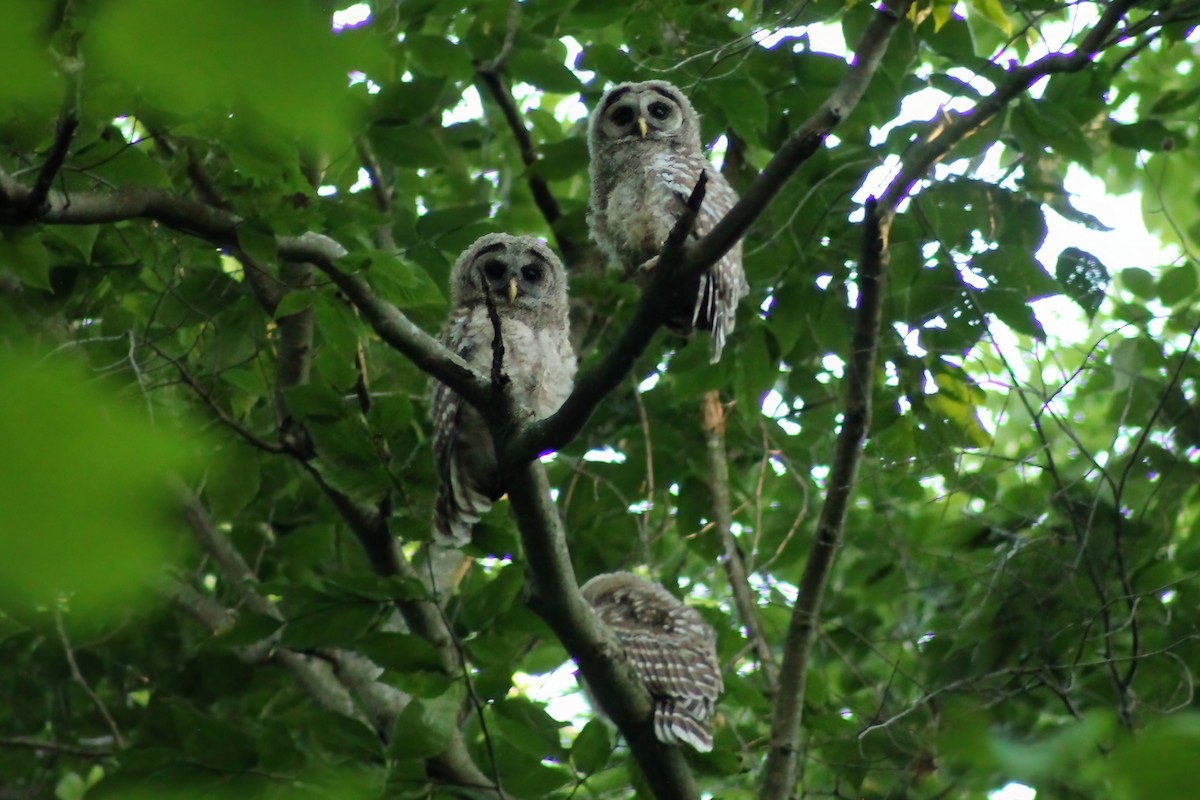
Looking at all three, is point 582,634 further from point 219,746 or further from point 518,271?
point 518,271

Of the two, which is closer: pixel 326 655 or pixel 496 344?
pixel 496 344

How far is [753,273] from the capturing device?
13.4ft

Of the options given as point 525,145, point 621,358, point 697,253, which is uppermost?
point 525,145

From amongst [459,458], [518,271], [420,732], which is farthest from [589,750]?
[518,271]

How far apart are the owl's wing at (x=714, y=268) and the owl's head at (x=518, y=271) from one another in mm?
472

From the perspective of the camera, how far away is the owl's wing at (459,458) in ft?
11.6

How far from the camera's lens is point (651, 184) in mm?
4121

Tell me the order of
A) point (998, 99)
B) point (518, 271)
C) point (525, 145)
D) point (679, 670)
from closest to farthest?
1. point (998, 99)
2. point (679, 670)
3. point (518, 271)
4. point (525, 145)

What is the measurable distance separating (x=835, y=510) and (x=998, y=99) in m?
1.16

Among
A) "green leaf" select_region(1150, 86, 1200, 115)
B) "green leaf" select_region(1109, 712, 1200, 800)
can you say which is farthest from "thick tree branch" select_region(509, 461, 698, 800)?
"green leaf" select_region(1150, 86, 1200, 115)

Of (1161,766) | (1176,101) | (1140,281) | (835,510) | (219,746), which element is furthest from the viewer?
(1140,281)

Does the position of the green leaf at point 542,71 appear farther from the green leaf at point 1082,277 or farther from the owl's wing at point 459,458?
the green leaf at point 1082,277

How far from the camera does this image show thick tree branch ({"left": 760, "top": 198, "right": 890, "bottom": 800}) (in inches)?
124

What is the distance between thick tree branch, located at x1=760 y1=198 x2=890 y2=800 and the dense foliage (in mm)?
85
